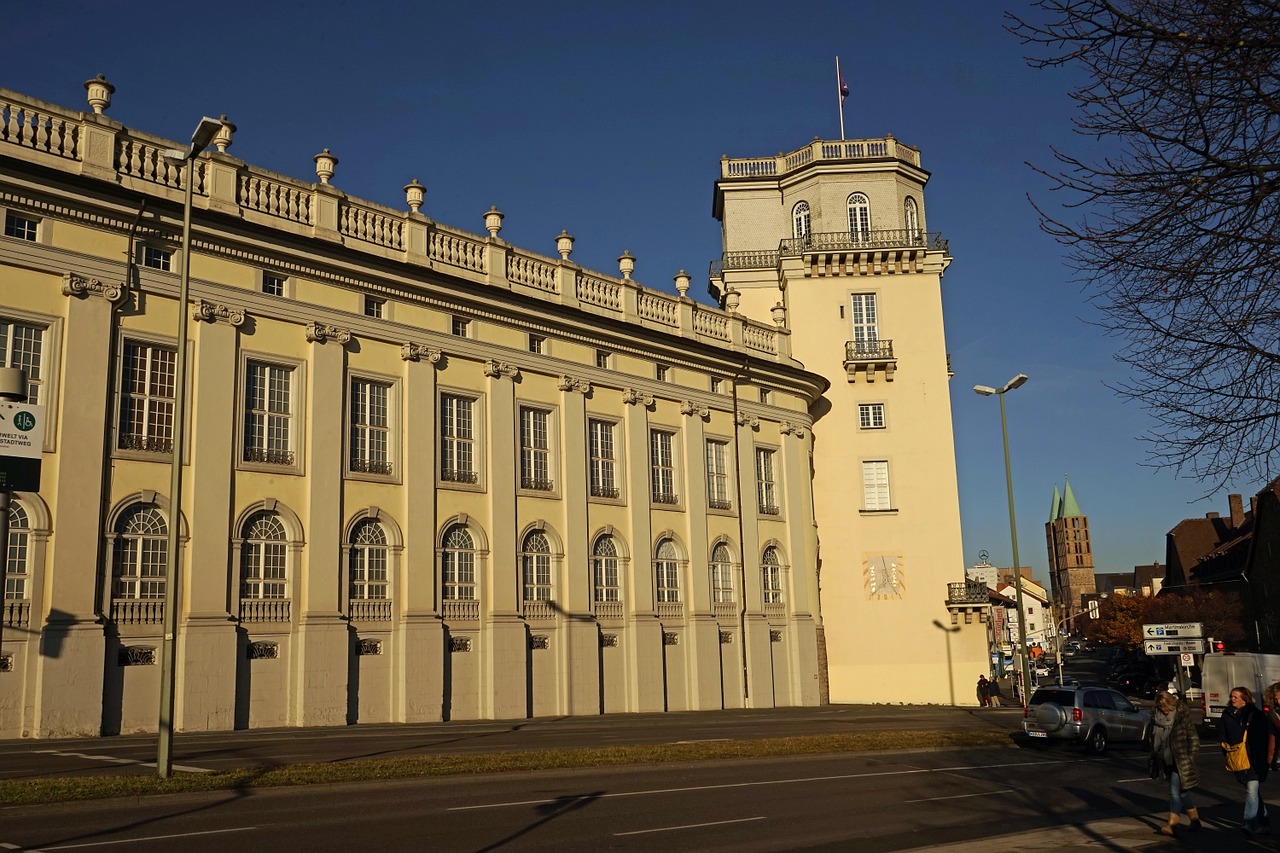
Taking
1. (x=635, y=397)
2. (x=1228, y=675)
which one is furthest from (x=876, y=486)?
(x=1228, y=675)

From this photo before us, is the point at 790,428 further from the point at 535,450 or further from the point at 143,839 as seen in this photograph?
the point at 143,839

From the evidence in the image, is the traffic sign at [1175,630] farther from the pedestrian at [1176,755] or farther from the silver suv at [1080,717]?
the pedestrian at [1176,755]

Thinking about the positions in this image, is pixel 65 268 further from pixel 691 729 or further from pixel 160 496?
pixel 691 729

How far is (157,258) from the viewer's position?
27.6 m

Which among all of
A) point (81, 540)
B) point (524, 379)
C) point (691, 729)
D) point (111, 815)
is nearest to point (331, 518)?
point (81, 540)

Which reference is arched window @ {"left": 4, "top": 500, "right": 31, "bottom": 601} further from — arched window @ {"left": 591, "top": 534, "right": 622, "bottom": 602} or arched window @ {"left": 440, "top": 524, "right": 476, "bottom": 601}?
arched window @ {"left": 591, "top": 534, "right": 622, "bottom": 602}

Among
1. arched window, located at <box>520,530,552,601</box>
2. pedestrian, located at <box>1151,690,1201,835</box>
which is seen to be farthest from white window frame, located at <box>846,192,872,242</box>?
pedestrian, located at <box>1151,690,1201,835</box>

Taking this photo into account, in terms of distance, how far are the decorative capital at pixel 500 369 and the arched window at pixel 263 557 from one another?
8766mm

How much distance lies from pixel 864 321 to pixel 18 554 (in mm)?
39940

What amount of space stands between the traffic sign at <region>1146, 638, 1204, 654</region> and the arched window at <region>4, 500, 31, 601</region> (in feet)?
124

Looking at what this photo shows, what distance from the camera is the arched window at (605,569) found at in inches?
1502

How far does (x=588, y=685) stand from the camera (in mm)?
36219

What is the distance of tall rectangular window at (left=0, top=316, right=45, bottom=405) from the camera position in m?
24.8

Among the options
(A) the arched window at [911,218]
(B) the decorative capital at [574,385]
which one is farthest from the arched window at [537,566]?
(A) the arched window at [911,218]
